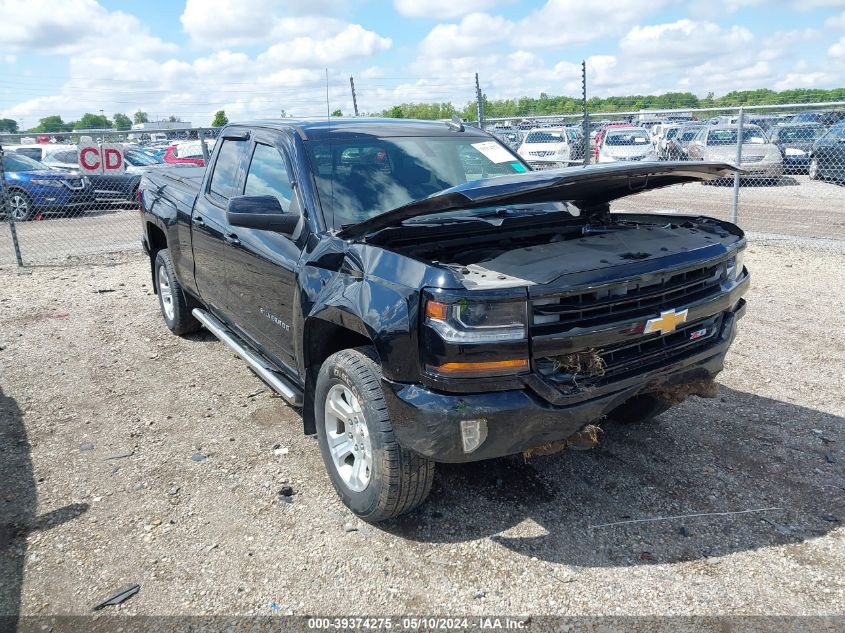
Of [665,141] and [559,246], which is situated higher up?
[665,141]

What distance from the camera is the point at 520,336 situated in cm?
255

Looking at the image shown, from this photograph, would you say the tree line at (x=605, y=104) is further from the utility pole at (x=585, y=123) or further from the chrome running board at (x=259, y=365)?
the chrome running board at (x=259, y=365)

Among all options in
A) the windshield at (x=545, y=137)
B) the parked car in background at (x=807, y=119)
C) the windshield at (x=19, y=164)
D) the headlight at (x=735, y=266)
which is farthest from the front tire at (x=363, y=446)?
the windshield at (x=545, y=137)

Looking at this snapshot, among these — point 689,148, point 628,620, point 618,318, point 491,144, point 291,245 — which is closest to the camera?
point 628,620

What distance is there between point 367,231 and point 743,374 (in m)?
3.29

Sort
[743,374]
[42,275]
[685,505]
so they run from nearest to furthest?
[685,505] → [743,374] → [42,275]

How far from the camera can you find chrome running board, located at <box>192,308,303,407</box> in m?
3.58

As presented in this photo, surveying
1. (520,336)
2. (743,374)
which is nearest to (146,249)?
(520,336)

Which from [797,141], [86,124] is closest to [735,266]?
[797,141]

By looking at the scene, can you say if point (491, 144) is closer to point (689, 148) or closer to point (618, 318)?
point (618, 318)

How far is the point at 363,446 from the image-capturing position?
3.06m

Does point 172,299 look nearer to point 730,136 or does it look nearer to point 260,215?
point 260,215

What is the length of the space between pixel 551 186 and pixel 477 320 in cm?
67

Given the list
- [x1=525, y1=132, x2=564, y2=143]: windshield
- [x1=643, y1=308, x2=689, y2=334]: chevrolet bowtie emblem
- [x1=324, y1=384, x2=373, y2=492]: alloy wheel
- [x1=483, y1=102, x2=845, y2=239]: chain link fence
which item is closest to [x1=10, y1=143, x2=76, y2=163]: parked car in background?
[x1=483, y1=102, x2=845, y2=239]: chain link fence
